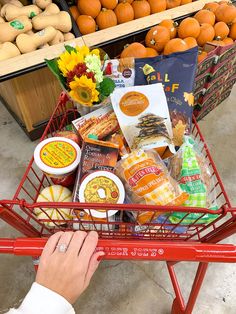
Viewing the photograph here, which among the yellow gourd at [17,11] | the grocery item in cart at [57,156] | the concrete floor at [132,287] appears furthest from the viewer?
the yellow gourd at [17,11]

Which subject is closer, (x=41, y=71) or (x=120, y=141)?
(x=120, y=141)

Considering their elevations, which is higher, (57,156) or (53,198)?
(57,156)

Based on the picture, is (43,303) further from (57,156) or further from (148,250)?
(57,156)

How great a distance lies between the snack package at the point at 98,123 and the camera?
2.88ft

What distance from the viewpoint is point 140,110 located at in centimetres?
Result: 88

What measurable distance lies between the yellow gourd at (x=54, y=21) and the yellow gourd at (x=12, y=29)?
2.4 inches

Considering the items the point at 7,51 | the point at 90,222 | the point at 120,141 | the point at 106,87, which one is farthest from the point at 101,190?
the point at 7,51

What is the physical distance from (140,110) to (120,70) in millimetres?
177

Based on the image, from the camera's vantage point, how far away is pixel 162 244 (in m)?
0.59

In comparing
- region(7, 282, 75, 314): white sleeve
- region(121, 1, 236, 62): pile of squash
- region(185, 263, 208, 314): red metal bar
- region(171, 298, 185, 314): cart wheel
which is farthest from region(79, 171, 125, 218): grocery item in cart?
region(121, 1, 236, 62): pile of squash

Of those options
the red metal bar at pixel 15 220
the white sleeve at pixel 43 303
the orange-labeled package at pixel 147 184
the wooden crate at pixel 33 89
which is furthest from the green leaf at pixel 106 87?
the wooden crate at pixel 33 89

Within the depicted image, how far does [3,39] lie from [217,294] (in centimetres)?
165

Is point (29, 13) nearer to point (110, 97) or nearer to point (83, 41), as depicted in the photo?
point (83, 41)

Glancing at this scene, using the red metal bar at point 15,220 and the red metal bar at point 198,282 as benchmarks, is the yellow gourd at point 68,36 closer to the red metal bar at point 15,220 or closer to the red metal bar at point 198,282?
the red metal bar at point 15,220
